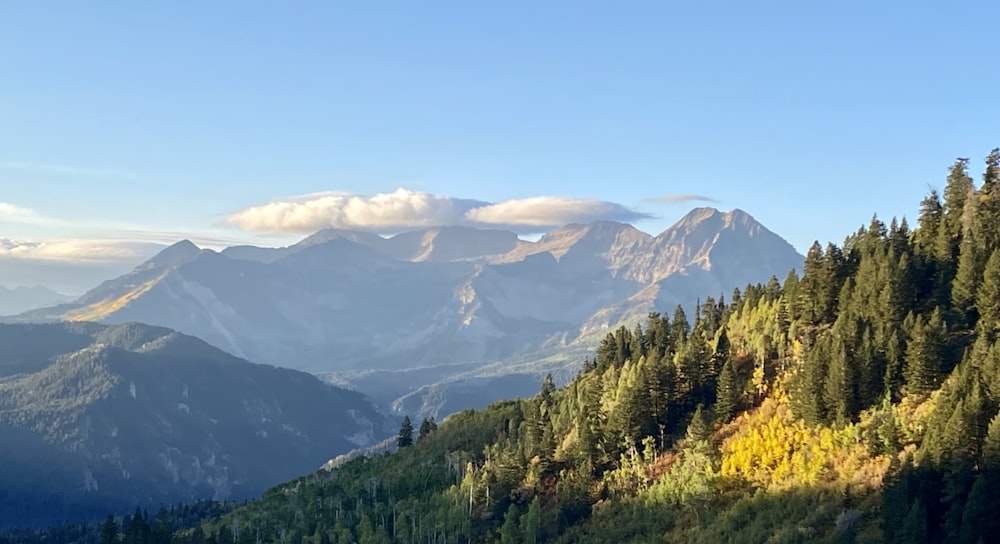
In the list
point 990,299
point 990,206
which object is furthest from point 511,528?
point 990,206

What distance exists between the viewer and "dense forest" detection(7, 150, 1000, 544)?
Result: 104562 millimetres

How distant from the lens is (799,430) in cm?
13175

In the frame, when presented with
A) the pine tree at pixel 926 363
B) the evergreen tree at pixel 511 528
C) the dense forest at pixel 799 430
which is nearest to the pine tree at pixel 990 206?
the dense forest at pixel 799 430

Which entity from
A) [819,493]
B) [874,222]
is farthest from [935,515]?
[874,222]

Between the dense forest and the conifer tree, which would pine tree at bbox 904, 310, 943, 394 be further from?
the conifer tree

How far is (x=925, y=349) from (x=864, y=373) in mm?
8685

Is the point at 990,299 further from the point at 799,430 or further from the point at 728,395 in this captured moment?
the point at 728,395

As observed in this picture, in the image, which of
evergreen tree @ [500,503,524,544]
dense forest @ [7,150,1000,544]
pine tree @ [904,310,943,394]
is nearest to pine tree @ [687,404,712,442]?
dense forest @ [7,150,1000,544]

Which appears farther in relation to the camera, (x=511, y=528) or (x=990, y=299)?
(x=511, y=528)

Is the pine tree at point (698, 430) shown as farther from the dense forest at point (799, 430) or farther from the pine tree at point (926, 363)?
the pine tree at point (926, 363)

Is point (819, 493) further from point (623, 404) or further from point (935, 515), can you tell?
point (623, 404)

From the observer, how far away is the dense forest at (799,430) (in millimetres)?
104562

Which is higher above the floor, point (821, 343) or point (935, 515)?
point (821, 343)

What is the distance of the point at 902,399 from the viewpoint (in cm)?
12450
